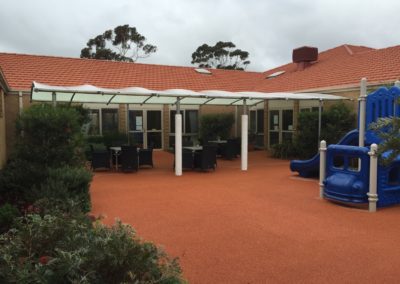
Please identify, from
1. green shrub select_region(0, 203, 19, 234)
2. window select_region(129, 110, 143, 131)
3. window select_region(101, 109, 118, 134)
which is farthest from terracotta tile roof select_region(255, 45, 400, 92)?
green shrub select_region(0, 203, 19, 234)

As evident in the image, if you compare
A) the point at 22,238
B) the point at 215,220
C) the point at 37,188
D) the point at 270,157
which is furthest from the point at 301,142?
the point at 22,238

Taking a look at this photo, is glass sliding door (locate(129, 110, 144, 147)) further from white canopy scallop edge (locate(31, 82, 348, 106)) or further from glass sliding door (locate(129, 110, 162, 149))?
white canopy scallop edge (locate(31, 82, 348, 106))

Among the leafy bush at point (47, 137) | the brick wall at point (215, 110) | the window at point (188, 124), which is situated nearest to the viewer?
the leafy bush at point (47, 137)

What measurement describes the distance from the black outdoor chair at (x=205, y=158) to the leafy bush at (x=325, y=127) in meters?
4.70

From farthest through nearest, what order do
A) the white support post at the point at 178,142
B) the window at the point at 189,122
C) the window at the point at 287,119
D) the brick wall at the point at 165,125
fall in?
the window at the point at 189,122, the brick wall at the point at 165,125, the window at the point at 287,119, the white support post at the point at 178,142

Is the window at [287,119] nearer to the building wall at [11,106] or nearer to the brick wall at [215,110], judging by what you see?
the brick wall at [215,110]

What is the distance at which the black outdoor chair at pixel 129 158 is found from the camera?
12.0m

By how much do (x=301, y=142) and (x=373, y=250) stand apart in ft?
34.6

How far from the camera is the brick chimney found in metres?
20.5

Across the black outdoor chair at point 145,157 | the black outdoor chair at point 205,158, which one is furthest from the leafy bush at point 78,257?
the black outdoor chair at point 145,157

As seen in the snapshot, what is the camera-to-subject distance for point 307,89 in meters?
16.4

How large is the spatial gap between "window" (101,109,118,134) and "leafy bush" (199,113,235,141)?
13.6 feet

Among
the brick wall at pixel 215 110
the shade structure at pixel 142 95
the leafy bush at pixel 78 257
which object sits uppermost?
the shade structure at pixel 142 95

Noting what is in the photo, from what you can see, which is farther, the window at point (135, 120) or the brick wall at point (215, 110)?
the brick wall at point (215, 110)
